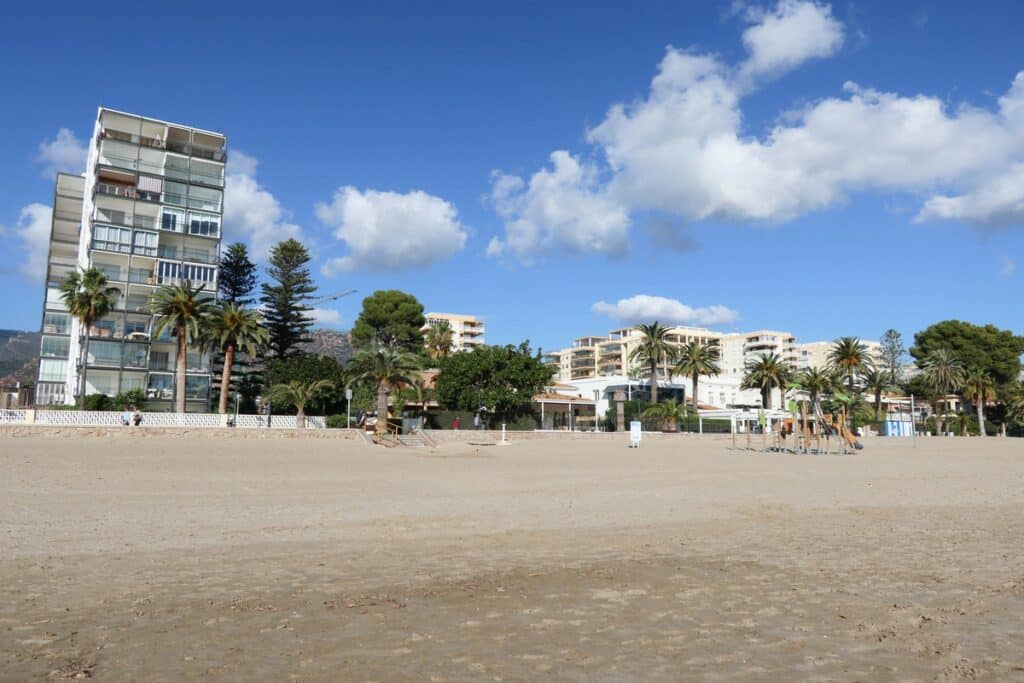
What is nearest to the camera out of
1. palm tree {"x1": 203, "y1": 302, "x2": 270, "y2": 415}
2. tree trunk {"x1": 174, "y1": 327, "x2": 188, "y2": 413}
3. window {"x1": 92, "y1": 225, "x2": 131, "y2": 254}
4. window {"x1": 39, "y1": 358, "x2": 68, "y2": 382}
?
tree trunk {"x1": 174, "y1": 327, "x2": 188, "y2": 413}

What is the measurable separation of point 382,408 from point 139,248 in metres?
31.3

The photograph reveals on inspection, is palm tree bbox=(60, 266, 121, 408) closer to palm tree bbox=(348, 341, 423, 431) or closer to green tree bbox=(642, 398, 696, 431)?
palm tree bbox=(348, 341, 423, 431)

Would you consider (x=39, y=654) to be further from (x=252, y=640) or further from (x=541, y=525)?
(x=541, y=525)

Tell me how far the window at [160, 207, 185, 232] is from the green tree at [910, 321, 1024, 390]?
7819 centimetres

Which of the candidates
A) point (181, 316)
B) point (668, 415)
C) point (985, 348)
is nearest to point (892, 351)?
point (985, 348)

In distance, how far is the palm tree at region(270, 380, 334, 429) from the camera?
47188 mm

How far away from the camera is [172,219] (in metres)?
61.7

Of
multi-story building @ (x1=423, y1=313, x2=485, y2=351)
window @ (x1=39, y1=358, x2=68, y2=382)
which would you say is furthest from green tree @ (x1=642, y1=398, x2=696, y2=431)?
multi-story building @ (x1=423, y1=313, x2=485, y2=351)

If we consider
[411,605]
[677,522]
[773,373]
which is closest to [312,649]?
[411,605]

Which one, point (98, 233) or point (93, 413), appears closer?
point (93, 413)

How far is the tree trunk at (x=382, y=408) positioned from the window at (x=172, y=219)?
98.0 feet

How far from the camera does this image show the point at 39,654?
16.2 ft

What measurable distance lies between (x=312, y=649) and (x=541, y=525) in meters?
6.75

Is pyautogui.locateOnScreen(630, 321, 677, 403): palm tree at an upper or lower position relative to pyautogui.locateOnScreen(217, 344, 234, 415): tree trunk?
upper
